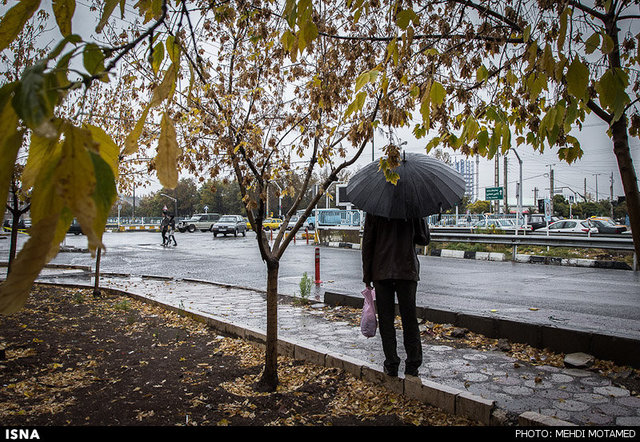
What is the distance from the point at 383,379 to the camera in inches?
155

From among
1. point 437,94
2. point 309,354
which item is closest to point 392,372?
point 309,354

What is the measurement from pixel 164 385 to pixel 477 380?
2.90 m

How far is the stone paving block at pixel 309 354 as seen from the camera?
4539 millimetres

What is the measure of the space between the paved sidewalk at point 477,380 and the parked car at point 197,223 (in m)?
41.9

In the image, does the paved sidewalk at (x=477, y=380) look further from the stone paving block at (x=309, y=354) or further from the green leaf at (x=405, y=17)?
the green leaf at (x=405, y=17)

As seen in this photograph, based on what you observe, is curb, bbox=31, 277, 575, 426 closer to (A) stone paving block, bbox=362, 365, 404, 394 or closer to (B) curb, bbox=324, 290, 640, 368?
(A) stone paving block, bbox=362, 365, 404, 394

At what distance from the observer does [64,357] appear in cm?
470

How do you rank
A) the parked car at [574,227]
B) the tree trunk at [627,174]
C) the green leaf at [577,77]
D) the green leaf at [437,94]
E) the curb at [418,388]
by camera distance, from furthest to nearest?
the parked car at [574,227], the curb at [418,388], the tree trunk at [627,174], the green leaf at [437,94], the green leaf at [577,77]

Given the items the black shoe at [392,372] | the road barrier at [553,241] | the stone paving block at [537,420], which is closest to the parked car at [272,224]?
the road barrier at [553,241]

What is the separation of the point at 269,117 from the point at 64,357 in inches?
136

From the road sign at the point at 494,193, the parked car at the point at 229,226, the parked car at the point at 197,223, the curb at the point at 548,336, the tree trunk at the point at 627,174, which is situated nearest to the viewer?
the tree trunk at the point at 627,174

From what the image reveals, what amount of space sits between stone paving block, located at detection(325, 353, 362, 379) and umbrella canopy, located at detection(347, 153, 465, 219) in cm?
152

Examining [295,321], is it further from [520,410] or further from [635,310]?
[635,310]

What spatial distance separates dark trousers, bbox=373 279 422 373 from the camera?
12.8ft
